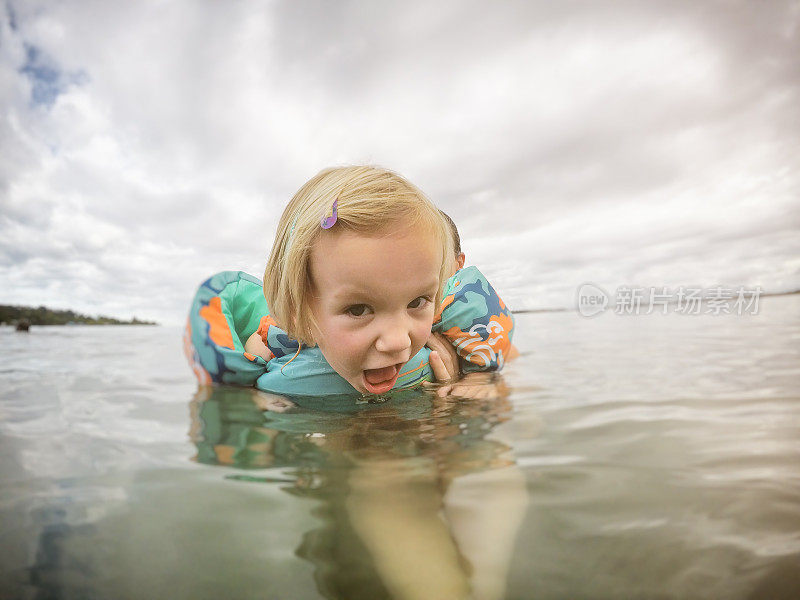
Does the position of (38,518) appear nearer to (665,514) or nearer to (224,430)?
(224,430)

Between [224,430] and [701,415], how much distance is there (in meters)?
1.87

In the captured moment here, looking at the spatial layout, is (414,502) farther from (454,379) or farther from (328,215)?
(454,379)

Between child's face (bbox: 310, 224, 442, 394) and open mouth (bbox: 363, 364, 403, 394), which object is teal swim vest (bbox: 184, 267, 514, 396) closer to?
open mouth (bbox: 363, 364, 403, 394)

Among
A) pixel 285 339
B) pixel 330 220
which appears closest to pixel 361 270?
pixel 330 220

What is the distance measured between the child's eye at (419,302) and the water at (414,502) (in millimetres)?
474

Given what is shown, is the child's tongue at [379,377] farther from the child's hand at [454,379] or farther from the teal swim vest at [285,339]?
the child's hand at [454,379]

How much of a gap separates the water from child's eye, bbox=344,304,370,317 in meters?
0.45

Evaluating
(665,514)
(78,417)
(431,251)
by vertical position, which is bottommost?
(665,514)

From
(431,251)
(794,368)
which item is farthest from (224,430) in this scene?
(794,368)

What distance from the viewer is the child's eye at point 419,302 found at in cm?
198

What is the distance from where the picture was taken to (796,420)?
5.85 feet

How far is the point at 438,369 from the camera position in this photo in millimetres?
2898

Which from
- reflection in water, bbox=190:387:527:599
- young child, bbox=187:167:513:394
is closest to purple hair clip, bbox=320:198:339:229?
young child, bbox=187:167:513:394

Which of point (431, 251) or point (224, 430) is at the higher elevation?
point (431, 251)
